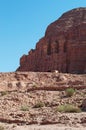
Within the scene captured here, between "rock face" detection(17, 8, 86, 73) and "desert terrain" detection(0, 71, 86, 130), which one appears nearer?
"desert terrain" detection(0, 71, 86, 130)

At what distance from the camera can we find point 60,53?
2854 inches

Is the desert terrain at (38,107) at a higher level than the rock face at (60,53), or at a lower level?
lower

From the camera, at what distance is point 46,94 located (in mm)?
29750

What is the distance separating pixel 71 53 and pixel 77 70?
3737mm

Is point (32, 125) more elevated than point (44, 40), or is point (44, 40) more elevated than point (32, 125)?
point (44, 40)

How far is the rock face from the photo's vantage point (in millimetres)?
70000

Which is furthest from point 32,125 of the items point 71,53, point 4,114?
point 71,53

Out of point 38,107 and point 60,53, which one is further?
point 60,53

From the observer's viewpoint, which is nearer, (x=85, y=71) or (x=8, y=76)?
(x=8, y=76)

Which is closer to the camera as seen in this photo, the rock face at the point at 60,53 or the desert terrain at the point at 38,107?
the desert terrain at the point at 38,107

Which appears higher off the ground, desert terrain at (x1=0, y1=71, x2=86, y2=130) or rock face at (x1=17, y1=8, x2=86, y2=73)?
rock face at (x1=17, y1=8, x2=86, y2=73)

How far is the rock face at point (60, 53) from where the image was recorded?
70.0 meters

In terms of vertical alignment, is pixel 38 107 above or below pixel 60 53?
below

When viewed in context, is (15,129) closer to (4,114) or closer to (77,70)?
(4,114)
